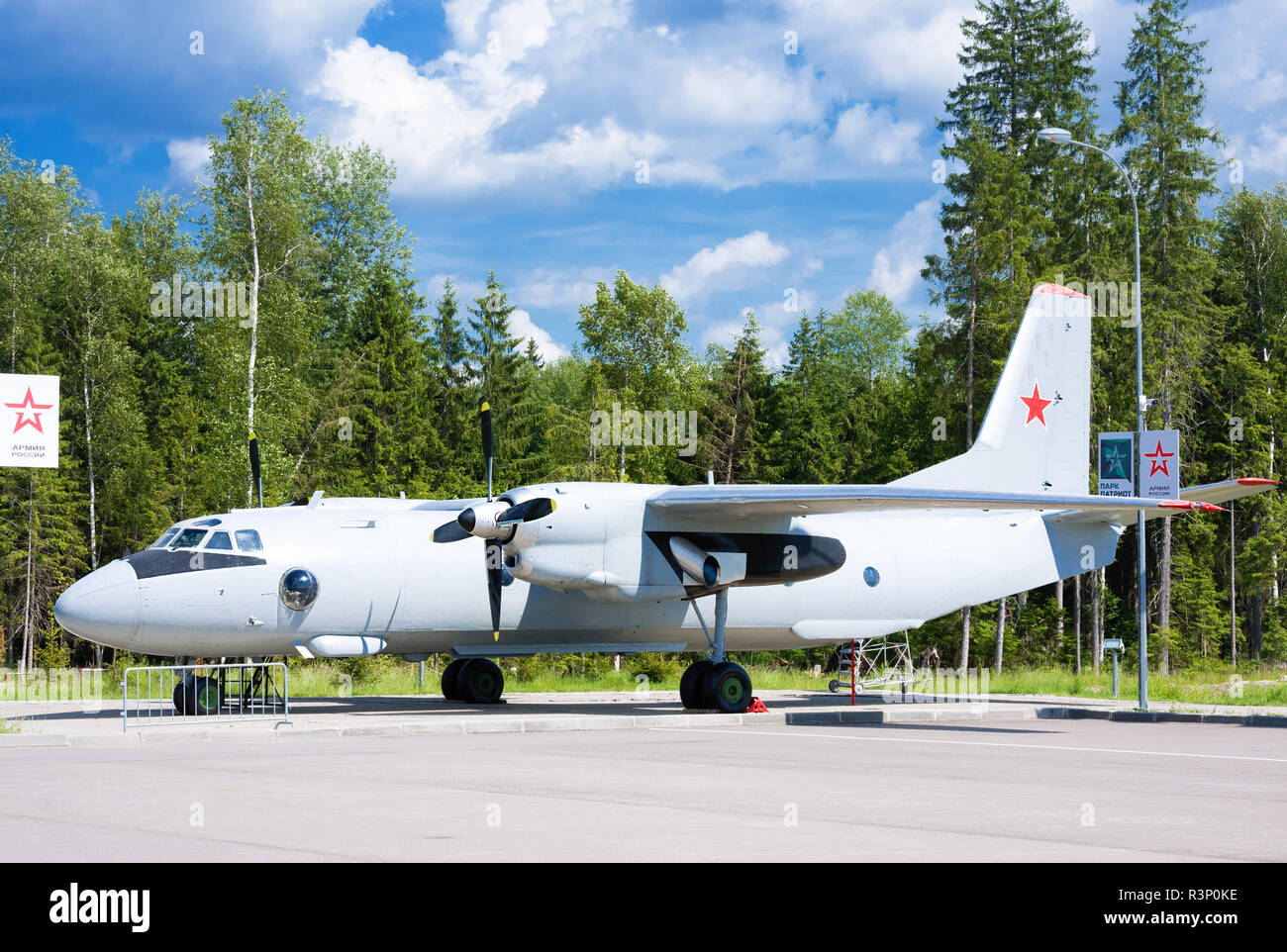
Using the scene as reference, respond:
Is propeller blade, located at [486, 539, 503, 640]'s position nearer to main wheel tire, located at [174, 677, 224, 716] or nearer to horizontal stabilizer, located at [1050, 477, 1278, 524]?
main wheel tire, located at [174, 677, 224, 716]

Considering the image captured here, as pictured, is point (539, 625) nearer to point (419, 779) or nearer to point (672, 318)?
point (419, 779)

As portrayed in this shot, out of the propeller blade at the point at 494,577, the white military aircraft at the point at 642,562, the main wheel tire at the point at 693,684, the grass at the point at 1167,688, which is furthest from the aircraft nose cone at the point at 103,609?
the grass at the point at 1167,688

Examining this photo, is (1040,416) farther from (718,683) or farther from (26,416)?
(26,416)

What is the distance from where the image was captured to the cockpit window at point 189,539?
813 inches

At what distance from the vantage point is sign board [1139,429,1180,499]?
2267 cm

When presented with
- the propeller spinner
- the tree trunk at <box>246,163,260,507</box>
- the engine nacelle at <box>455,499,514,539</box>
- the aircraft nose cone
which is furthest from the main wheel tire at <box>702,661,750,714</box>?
the tree trunk at <box>246,163,260,507</box>

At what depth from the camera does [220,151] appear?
4909 centimetres

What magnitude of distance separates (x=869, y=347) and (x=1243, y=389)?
30881mm

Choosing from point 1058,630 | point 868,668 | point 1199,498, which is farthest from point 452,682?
point 1058,630

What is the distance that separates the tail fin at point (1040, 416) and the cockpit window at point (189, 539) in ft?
44.9

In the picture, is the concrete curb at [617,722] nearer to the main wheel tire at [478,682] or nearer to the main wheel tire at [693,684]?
the main wheel tire at [693,684]

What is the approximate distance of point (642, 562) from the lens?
2172 cm

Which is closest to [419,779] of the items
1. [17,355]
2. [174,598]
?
[174,598]
